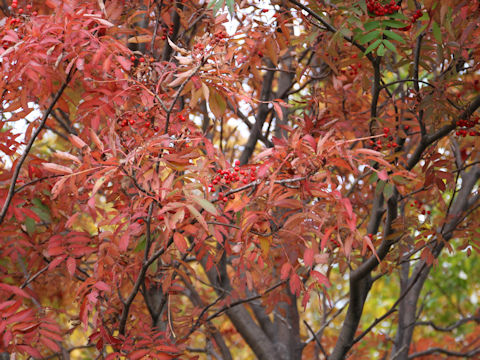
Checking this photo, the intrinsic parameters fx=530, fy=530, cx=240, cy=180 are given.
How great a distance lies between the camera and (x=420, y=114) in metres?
2.66

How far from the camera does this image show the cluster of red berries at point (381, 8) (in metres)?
2.49

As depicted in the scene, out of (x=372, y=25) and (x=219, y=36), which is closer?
(x=219, y=36)

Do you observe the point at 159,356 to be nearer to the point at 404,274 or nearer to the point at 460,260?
the point at 404,274

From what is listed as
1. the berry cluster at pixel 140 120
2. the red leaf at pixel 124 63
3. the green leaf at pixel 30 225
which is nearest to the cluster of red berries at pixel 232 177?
the berry cluster at pixel 140 120

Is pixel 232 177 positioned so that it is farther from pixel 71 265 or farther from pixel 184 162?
pixel 71 265

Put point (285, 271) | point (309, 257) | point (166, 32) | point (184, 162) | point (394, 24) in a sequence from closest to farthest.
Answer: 1. point (184, 162)
2. point (309, 257)
3. point (285, 271)
4. point (394, 24)
5. point (166, 32)

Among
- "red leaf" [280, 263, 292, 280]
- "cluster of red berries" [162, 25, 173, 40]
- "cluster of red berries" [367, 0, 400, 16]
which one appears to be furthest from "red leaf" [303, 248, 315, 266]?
"cluster of red berries" [162, 25, 173, 40]

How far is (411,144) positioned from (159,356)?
319cm

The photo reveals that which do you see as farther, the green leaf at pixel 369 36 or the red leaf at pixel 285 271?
the green leaf at pixel 369 36

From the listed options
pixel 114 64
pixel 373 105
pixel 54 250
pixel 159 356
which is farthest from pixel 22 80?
pixel 373 105

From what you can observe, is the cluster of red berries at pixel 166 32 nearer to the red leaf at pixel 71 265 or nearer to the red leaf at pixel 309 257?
the red leaf at pixel 71 265

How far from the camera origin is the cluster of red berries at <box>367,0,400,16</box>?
249 cm

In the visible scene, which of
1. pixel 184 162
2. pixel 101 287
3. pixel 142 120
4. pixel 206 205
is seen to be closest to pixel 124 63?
pixel 142 120

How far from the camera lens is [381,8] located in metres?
2.49
